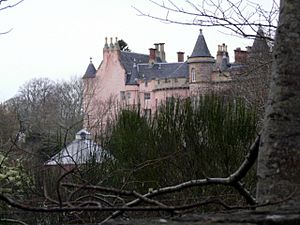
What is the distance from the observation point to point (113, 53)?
8119 centimetres

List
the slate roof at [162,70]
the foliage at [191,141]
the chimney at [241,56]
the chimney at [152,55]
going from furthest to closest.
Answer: the chimney at [152,55] < the slate roof at [162,70] < the chimney at [241,56] < the foliage at [191,141]

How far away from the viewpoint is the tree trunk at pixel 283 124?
322cm

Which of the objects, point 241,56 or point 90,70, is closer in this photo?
point 241,56

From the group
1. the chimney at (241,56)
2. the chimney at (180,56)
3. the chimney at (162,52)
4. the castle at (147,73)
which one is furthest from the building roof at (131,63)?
the chimney at (241,56)

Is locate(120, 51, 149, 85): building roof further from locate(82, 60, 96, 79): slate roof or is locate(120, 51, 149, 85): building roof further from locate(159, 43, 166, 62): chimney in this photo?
locate(82, 60, 96, 79): slate roof

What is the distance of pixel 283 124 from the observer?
326cm

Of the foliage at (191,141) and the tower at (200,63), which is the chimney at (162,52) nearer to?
the tower at (200,63)

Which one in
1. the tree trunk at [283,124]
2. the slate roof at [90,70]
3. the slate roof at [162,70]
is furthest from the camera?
the slate roof at [90,70]

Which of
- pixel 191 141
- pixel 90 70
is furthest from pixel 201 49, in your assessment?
pixel 191 141

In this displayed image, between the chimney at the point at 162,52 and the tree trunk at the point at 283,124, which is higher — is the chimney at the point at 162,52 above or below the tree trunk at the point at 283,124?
above

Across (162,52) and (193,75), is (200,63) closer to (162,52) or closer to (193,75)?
(193,75)

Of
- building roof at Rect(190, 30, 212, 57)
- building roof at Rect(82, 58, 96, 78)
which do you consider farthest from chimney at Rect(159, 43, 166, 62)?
building roof at Rect(82, 58, 96, 78)

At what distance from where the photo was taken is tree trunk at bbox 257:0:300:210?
3.22 metres

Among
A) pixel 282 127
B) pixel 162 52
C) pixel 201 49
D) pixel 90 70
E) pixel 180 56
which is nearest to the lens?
pixel 282 127
